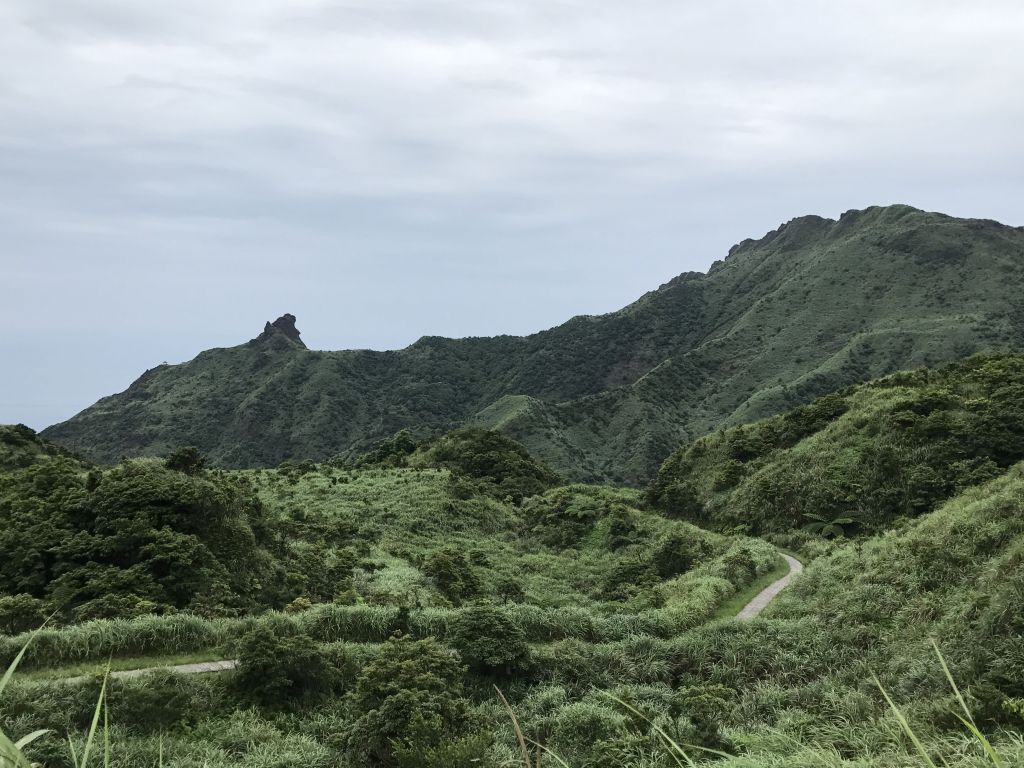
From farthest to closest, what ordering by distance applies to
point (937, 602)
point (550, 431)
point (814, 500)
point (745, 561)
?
1. point (550, 431)
2. point (814, 500)
3. point (745, 561)
4. point (937, 602)

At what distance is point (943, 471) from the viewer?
112ft

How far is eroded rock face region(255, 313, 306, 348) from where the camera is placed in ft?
563

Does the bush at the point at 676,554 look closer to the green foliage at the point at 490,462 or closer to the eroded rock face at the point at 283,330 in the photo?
the green foliage at the point at 490,462

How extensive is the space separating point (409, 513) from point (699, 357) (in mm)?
84656

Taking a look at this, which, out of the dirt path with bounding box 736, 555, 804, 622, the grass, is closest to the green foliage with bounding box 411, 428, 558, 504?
the grass

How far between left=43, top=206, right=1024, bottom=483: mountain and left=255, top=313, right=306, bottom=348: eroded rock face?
1.72 ft

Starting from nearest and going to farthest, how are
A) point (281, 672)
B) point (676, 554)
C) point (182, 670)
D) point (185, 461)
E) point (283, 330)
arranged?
point (281, 672), point (182, 670), point (185, 461), point (676, 554), point (283, 330)

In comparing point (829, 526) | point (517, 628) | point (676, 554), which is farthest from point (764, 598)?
point (829, 526)

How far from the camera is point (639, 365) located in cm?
15950

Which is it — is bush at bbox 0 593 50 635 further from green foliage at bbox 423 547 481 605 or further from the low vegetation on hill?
green foliage at bbox 423 547 481 605

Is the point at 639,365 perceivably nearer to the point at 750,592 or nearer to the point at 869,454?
the point at 869,454

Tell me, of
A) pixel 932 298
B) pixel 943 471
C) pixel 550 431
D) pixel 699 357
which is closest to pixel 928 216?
pixel 932 298

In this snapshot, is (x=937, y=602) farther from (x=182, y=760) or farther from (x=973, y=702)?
(x=182, y=760)

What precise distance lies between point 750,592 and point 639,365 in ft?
450
